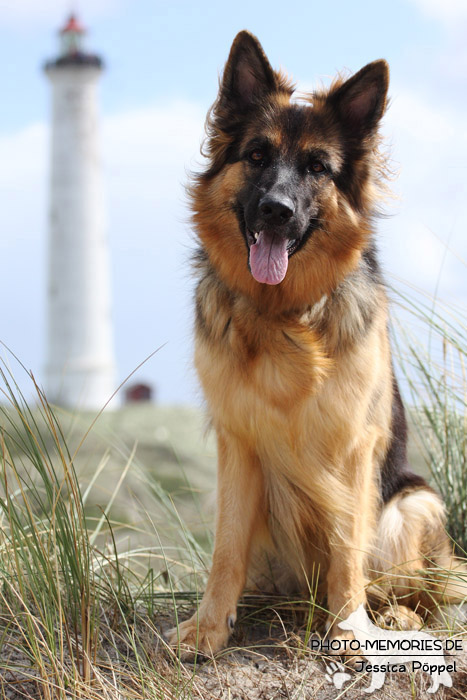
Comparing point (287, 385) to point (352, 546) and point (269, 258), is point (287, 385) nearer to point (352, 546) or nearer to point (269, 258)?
point (269, 258)

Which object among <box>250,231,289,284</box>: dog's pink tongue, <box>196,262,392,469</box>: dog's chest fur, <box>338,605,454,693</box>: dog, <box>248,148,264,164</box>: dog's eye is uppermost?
<box>248,148,264,164</box>: dog's eye

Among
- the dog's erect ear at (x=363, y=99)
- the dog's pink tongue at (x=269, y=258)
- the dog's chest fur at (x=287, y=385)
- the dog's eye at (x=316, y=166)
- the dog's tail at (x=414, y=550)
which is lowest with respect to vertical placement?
the dog's tail at (x=414, y=550)

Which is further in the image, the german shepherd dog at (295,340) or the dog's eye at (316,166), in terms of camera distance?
the dog's eye at (316,166)

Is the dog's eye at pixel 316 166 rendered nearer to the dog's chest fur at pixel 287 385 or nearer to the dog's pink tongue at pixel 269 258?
the dog's pink tongue at pixel 269 258

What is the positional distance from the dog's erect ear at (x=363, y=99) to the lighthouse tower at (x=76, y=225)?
75.4 feet

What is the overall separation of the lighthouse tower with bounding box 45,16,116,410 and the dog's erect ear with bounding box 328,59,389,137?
23.0 meters

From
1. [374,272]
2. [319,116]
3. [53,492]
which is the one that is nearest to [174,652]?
[53,492]

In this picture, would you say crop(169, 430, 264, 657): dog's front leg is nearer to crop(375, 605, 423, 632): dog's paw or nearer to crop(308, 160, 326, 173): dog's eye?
crop(375, 605, 423, 632): dog's paw

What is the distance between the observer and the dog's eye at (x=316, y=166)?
11.9ft

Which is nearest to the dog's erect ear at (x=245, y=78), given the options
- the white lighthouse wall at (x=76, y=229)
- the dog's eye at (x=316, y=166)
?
the dog's eye at (x=316, y=166)

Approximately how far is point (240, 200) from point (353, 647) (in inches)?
86.9

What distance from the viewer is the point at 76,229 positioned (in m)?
26.2

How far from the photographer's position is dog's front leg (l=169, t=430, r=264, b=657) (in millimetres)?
3445

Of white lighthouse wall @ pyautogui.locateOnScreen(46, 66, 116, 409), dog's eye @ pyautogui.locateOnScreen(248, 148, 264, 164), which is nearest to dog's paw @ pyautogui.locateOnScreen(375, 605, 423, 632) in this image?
dog's eye @ pyautogui.locateOnScreen(248, 148, 264, 164)
